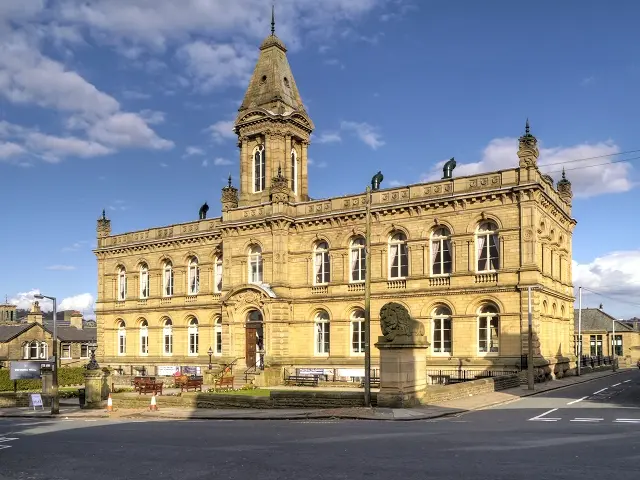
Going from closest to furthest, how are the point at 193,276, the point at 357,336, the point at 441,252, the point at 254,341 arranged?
the point at 441,252 → the point at 357,336 → the point at 254,341 → the point at 193,276

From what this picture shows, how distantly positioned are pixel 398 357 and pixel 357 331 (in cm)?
1796

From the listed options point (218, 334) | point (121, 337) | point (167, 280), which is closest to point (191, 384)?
point (218, 334)

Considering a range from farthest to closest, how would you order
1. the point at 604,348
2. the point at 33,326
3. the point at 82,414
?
1. the point at 604,348
2. the point at 33,326
3. the point at 82,414

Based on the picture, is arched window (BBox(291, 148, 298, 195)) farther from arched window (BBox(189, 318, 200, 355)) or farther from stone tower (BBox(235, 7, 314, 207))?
arched window (BBox(189, 318, 200, 355))

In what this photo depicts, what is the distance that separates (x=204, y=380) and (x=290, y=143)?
57.2ft

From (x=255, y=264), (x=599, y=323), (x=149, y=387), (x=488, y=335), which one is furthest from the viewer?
(x=599, y=323)

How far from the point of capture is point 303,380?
40.6m

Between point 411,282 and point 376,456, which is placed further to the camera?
point 411,282

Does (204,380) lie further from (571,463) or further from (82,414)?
(571,463)

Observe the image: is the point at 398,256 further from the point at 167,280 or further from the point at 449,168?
the point at 167,280

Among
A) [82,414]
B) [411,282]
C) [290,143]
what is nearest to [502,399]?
[411,282]

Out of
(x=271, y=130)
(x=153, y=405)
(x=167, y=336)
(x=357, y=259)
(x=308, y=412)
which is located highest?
(x=271, y=130)

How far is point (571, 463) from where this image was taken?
42.5 feet

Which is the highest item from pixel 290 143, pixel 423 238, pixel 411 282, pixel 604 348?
pixel 290 143
